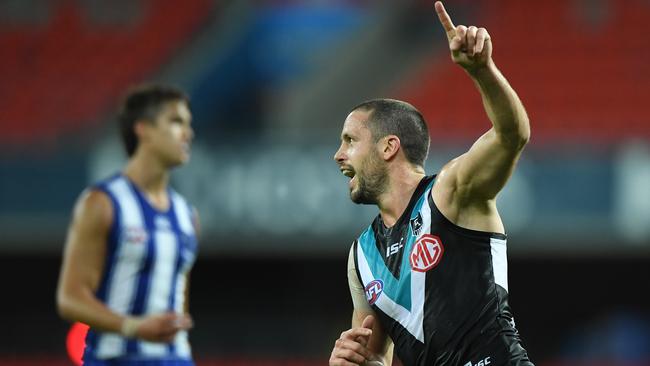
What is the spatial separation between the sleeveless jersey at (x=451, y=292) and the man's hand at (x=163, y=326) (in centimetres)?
132

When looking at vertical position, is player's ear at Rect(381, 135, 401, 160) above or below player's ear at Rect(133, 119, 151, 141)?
below

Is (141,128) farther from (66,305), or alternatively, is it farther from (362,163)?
(362,163)

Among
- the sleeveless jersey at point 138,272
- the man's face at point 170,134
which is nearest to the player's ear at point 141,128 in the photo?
the man's face at point 170,134

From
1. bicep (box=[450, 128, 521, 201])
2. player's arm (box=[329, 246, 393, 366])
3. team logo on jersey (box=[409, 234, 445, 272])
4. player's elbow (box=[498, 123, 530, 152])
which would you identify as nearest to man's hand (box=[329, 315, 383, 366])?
player's arm (box=[329, 246, 393, 366])

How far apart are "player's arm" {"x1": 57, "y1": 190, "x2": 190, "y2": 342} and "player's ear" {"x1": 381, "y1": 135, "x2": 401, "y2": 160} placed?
143 centimetres

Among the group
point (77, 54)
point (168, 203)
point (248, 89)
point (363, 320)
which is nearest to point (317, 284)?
point (248, 89)

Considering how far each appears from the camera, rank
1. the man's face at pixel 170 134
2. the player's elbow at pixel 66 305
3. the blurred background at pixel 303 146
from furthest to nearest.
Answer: the blurred background at pixel 303 146, the man's face at pixel 170 134, the player's elbow at pixel 66 305

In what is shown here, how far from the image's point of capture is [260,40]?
15.5 metres

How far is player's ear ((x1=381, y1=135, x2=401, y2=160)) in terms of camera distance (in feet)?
14.6

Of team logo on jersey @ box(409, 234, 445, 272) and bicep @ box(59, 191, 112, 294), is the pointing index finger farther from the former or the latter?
bicep @ box(59, 191, 112, 294)

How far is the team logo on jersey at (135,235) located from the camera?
223 inches

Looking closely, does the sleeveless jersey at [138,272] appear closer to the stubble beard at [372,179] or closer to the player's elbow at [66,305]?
the player's elbow at [66,305]

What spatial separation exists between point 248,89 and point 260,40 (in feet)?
3.05

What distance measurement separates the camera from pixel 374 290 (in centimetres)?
448
